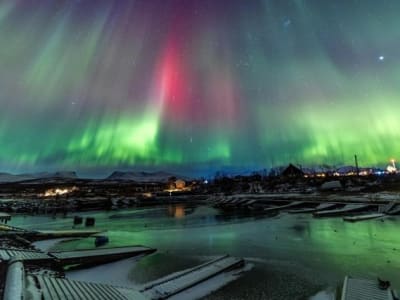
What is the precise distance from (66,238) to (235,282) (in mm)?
31324

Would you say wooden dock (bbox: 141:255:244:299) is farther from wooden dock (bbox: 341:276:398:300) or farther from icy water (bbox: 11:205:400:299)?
wooden dock (bbox: 341:276:398:300)

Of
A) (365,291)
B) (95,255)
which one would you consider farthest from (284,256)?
(95,255)

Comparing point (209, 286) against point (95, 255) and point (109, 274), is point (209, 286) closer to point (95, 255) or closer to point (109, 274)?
point (109, 274)

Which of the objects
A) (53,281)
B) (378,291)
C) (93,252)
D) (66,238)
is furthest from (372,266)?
(66,238)

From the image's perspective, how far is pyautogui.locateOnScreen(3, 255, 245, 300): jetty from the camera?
12.6 meters

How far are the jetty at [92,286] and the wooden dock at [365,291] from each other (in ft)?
27.8

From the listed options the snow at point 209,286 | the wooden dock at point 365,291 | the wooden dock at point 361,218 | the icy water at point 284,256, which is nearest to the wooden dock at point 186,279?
the snow at point 209,286

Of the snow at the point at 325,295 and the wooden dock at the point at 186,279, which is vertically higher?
the wooden dock at the point at 186,279

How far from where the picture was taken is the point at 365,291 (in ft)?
53.4

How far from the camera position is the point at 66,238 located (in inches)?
1703

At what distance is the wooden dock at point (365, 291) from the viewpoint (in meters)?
15.4

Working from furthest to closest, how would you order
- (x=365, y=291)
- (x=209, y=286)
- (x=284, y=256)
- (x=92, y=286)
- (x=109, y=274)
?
1. (x=284, y=256)
2. (x=109, y=274)
3. (x=209, y=286)
4. (x=92, y=286)
5. (x=365, y=291)

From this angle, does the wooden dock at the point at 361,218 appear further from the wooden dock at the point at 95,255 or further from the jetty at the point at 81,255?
the wooden dock at the point at 95,255

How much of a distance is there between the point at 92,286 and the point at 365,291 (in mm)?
14825
